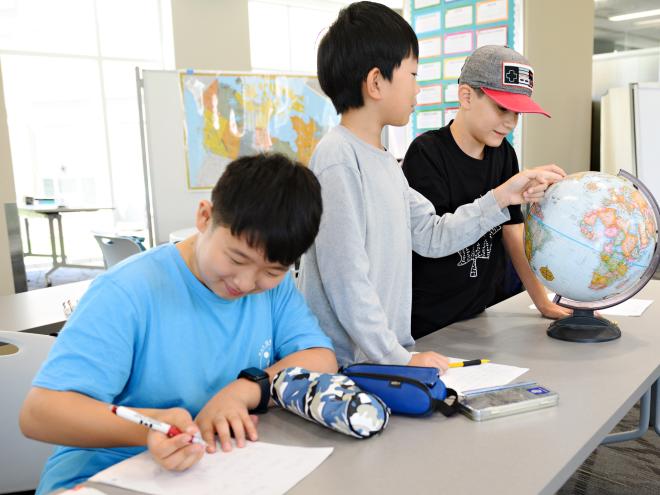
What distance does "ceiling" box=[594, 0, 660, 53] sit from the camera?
497 cm

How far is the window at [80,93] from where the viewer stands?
7.02 m

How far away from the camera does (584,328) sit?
1.51 metres

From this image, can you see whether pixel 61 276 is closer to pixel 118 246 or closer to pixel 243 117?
pixel 118 246

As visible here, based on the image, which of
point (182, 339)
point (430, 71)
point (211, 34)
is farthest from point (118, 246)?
point (211, 34)

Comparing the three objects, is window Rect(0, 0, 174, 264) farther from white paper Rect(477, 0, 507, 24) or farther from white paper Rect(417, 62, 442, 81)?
white paper Rect(477, 0, 507, 24)

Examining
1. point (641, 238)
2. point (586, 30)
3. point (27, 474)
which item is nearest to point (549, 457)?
point (641, 238)

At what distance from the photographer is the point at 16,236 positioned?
129 inches

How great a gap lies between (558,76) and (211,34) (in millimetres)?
5004

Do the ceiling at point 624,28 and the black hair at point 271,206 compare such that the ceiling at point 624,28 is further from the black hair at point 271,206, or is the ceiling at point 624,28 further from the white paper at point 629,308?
the black hair at point 271,206

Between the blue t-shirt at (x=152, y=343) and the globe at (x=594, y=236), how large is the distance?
0.63m

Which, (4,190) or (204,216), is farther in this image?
(4,190)

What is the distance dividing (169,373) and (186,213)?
3.24 meters

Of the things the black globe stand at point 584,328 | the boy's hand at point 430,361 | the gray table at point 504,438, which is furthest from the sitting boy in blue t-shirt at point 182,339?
the black globe stand at point 584,328

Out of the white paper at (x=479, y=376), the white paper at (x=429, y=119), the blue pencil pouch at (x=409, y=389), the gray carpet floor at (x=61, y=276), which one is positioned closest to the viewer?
the blue pencil pouch at (x=409, y=389)
